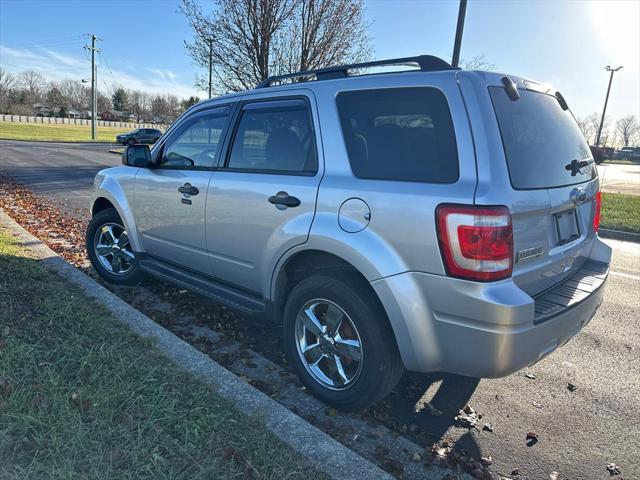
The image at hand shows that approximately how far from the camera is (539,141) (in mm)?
2746

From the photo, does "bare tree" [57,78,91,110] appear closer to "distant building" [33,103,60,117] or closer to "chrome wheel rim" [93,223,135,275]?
"distant building" [33,103,60,117]

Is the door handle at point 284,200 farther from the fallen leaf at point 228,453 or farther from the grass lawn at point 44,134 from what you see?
the grass lawn at point 44,134

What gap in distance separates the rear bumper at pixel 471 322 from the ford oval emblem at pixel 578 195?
634mm

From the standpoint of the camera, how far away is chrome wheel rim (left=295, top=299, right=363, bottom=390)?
287cm

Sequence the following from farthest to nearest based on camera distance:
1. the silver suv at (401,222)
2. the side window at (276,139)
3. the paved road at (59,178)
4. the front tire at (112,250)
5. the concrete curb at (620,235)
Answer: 1. the paved road at (59,178)
2. the concrete curb at (620,235)
3. the front tire at (112,250)
4. the side window at (276,139)
5. the silver suv at (401,222)

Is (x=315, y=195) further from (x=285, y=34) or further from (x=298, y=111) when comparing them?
(x=285, y=34)

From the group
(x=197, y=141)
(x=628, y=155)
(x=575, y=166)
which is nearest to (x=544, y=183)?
(x=575, y=166)

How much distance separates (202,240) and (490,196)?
238 centimetres

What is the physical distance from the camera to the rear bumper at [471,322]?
230 centimetres

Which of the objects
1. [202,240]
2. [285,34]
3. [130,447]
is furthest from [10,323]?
[285,34]

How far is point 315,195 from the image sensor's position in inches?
114

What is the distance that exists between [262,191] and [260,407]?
1421 mm

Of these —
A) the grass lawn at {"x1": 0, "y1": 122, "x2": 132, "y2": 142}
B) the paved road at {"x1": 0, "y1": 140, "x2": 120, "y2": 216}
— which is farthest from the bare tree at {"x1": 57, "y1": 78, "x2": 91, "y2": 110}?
the paved road at {"x1": 0, "y1": 140, "x2": 120, "y2": 216}

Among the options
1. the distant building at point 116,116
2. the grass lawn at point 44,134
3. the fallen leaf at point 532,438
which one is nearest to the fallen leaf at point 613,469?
the fallen leaf at point 532,438
